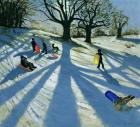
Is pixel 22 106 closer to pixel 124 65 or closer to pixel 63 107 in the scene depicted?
pixel 63 107

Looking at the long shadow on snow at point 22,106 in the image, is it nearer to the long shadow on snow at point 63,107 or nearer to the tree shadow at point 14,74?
the long shadow on snow at point 63,107

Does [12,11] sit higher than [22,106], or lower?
higher

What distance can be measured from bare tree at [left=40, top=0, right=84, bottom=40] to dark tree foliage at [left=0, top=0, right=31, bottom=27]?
8926mm

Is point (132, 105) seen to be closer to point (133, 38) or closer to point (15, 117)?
point (15, 117)

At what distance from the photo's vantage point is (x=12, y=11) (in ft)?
253

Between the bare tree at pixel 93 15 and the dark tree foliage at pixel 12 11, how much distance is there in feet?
42.1

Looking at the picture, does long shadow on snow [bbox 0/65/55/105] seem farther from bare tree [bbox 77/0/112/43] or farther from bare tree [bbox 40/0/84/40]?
bare tree [bbox 77/0/112/43]

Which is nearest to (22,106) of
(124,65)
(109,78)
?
(109,78)

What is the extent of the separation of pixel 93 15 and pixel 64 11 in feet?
16.5

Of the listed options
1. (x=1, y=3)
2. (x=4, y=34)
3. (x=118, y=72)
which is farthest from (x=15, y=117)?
(x=1, y=3)

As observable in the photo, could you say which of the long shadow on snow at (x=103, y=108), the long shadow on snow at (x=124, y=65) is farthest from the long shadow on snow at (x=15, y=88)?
the long shadow on snow at (x=124, y=65)

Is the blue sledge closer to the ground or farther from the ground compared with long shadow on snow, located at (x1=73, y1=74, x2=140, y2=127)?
farther from the ground

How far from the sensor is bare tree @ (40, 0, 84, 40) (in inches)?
2569

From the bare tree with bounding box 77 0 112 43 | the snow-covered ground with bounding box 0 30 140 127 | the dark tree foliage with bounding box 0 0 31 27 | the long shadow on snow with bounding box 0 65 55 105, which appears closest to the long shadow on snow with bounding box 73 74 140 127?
the snow-covered ground with bounding box 0 30 140 127
